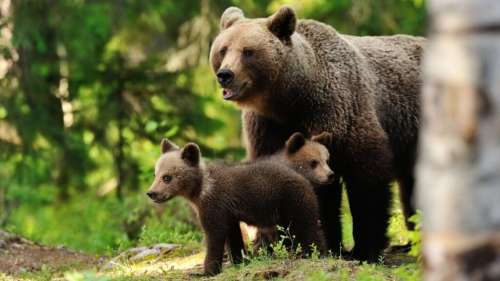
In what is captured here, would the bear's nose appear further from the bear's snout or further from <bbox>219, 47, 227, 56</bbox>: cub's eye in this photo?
the bear's snout

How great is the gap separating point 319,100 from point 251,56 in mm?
759

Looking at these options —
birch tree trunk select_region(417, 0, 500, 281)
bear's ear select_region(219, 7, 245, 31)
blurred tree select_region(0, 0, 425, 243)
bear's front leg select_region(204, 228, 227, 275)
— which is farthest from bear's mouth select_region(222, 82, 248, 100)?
blurred tree select_region(0, 0, 425, 243)

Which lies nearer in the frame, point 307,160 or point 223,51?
point 307,160

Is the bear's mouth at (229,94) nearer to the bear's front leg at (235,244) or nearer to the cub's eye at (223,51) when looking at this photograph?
the cub's eye at (223,51)

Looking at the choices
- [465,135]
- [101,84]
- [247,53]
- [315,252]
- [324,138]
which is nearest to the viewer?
[465,135]

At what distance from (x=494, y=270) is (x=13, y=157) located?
13.0 meters

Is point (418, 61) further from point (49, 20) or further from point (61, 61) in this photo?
point (61, 61)

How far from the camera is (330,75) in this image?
26.9 feet

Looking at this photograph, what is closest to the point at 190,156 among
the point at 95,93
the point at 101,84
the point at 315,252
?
the point at 315,252

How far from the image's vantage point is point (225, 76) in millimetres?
7527

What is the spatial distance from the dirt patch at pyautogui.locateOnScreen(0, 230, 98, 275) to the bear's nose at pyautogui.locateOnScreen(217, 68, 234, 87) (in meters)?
2.46

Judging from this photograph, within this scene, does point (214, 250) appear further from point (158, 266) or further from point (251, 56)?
point (251, 56)

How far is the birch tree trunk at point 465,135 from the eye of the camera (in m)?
2.94

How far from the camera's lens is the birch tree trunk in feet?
9.66
